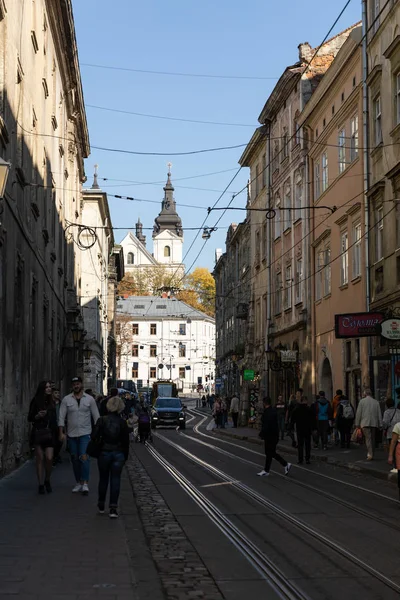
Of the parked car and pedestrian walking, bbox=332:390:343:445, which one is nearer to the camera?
pedestrian walking, bbox=332:390:343:445

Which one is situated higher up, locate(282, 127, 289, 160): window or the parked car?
locate(282, 127, 289, 160): window

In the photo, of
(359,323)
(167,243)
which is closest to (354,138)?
(359,323)

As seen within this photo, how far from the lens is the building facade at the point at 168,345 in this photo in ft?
450

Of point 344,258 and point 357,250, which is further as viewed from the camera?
point 344,258

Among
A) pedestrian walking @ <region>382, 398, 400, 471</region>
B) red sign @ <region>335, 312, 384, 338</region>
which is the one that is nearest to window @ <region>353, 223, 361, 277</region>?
red sign @ <region>335, 312, 384, 338</region>

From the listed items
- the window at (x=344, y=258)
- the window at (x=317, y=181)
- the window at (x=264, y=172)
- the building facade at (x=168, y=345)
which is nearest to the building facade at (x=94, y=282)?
the window at (x=264, y=172)

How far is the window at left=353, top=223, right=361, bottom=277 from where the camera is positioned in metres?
31.7

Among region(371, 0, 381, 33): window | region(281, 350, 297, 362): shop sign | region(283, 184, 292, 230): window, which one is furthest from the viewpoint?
region(283, 184, 292, 230): window

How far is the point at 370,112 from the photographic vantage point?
99.3 ft

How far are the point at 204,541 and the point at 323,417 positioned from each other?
18.2m

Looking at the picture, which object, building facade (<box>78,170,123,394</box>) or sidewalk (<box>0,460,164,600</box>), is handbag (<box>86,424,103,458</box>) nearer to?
sidewalk (<box>0,460,164,600</box>)

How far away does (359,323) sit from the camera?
2530 centimetres

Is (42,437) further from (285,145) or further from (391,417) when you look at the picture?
(285,145)

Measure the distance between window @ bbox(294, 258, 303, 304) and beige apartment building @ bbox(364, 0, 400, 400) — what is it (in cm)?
1177
